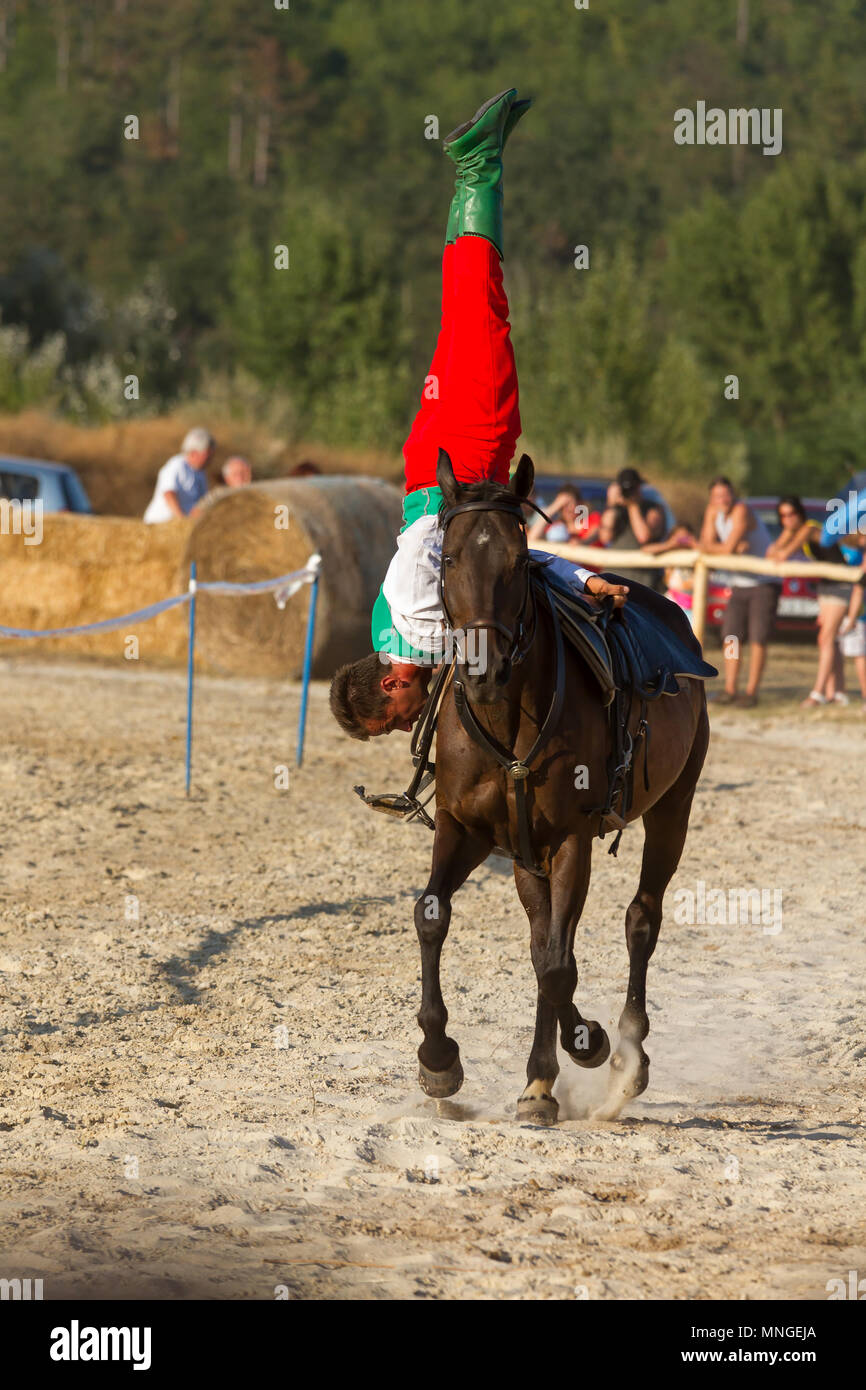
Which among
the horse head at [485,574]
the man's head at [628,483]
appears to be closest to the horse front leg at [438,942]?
the horse head at [485,574]

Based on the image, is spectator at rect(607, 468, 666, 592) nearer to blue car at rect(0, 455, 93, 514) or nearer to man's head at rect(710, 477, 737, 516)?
man's head at rect(710, 477, 737, 516)

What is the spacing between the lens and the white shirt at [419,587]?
225 inches

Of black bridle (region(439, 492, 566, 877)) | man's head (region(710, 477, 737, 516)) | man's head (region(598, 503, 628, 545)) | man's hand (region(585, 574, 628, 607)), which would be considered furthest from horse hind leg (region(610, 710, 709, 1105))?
man's head (region(598, 503, 628, 545))

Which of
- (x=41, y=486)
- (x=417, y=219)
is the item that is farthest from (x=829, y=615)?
(x=417, y=219)

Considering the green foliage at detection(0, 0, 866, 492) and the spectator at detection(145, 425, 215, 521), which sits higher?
the green foliage at detection(0, 0, 866, 492)

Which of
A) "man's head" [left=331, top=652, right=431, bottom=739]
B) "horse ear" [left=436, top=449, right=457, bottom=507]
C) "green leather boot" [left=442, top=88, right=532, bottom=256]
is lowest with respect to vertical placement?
"man's head" [left=331, top=652, right=431, bottom=739]

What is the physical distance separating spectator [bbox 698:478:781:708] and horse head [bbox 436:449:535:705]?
11.2 meters

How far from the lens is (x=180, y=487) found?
18.4 meters

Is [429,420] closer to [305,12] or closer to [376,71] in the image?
[376,71]

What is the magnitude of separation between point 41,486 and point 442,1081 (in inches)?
641

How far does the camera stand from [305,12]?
120438 millimetres

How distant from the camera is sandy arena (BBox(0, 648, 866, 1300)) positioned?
465 cm
